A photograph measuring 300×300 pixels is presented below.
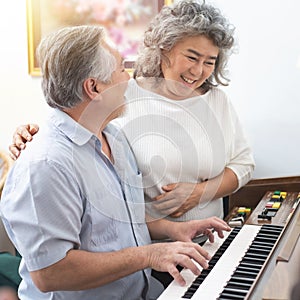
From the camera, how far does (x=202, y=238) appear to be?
1.98m

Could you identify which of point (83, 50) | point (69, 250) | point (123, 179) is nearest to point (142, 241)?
point (123, 179)

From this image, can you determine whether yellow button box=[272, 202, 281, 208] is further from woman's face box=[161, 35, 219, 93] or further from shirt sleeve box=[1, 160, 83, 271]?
shirt sleeve box=[1, 160, 83, 271]

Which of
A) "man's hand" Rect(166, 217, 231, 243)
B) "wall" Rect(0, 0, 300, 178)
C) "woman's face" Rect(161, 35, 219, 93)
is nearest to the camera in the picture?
"man's hand" Rect(166, 217, 231, 243)

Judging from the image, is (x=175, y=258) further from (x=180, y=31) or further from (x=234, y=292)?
(x=180, y=31)

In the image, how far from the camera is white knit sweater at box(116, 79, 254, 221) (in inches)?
77.4

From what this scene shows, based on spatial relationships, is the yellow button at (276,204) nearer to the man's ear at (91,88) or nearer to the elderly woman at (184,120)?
the elderly woman at (184,120)

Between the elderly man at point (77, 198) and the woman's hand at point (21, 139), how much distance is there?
0.33 m

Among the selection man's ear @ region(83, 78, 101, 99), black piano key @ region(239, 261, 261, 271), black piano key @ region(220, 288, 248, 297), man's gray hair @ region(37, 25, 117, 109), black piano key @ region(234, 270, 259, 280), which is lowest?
black piano key @ region(239, 261, 261, 271)

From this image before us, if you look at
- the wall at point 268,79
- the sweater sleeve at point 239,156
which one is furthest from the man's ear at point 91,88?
the wall at point 268,79

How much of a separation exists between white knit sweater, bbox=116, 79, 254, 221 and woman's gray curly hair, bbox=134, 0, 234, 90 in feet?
0.34

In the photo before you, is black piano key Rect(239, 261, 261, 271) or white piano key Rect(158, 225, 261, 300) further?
black piano key Rect(239, 261, 261, 271)

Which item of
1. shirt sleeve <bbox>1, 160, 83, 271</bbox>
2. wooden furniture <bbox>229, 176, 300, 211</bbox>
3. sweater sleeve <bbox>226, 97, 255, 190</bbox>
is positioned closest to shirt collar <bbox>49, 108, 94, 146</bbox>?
shirt sleeve <bbox>1, 160, 83, 271</bbox>

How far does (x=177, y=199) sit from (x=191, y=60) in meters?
0.47

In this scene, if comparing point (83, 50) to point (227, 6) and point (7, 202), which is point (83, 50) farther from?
point (227, 6)
